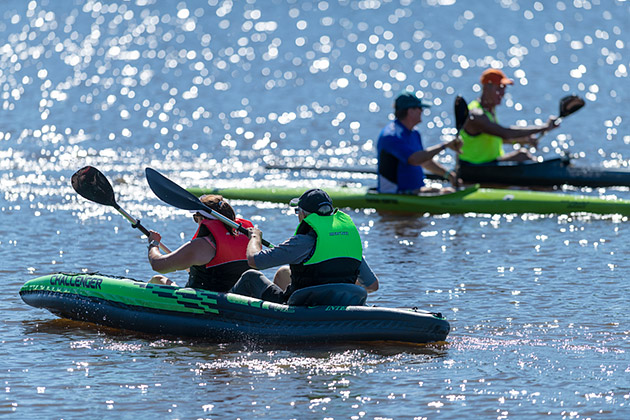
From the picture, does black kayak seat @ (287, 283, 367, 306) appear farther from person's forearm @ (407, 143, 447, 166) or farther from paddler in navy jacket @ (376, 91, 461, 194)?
person's forearm @ (407, 143, 447, 166)

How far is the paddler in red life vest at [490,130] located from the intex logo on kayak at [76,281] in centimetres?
768

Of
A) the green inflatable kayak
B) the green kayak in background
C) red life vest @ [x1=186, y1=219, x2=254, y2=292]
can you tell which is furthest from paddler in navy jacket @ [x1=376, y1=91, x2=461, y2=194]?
the green inflatable kayak

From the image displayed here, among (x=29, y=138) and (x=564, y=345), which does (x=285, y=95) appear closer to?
(x=29, y=138)

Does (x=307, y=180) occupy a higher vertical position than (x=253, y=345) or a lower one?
higher

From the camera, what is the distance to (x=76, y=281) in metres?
9.46

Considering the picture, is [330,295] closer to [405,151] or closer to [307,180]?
[405,151]

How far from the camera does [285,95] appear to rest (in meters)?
29.5

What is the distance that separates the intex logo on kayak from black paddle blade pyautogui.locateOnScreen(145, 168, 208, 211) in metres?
0.78

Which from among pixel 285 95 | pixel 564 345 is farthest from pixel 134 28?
pixel 564 345

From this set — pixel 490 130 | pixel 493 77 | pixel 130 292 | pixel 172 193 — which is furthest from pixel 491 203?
pixel 130 292

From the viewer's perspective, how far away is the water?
25.2 ft

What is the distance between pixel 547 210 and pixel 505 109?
12926mm

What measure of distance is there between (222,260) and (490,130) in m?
8.05

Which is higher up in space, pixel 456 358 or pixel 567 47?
pixel 567 47
